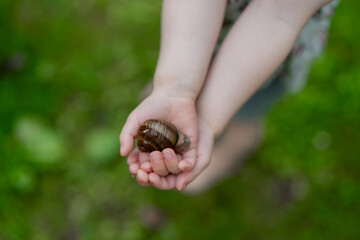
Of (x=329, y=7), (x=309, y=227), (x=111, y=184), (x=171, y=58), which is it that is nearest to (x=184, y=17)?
(x=171, y=58)

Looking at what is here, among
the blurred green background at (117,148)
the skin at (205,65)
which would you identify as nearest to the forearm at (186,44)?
the skin at (205,65)

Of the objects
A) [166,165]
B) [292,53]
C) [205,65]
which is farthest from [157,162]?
[292,53]

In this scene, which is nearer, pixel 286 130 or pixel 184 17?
pixel 184 17

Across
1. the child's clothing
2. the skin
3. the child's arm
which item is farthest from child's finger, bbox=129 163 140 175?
the child's clothing

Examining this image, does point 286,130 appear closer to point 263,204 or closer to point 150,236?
point 263,204

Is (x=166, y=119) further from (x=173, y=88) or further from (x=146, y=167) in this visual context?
(x=146, y=167)

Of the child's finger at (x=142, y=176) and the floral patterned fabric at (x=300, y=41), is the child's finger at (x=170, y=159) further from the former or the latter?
the floral patterned fabric at (x=300, y=41)

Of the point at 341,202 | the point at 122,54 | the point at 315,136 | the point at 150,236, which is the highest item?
the point at 122,54
